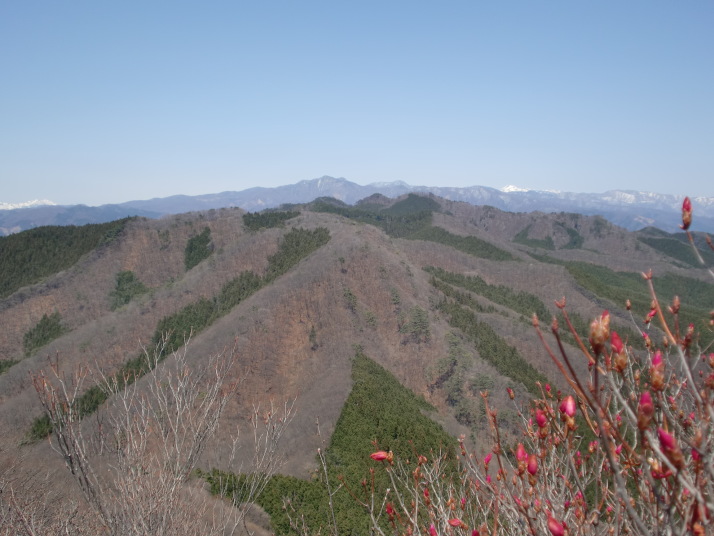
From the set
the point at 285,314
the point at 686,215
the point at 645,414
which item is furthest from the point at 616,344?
the point at 285,314

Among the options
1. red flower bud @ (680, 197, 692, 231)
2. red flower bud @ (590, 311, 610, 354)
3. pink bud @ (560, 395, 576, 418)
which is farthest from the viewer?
pink bud @ (560, 395, 576, 418)

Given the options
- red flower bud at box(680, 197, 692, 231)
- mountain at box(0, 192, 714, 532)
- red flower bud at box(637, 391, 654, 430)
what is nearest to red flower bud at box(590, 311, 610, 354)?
red flower bud at box(637, 391, 654, 430)

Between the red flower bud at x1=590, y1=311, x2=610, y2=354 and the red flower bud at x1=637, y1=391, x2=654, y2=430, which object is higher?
the red flower bud at x1=590, y1=311, x2=610, y2=354

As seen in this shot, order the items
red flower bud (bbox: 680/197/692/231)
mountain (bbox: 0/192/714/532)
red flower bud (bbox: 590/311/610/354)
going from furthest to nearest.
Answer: mountain (bbox: 0/192/714/532) < red flower bud (bbox: 680/197/692/231) < red flower bud (bbox: 590/311/610/354)

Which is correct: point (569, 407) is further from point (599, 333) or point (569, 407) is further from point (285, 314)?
point (285, 314)

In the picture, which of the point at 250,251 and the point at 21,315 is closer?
the point at 21,315

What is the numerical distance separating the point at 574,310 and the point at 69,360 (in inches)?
2593

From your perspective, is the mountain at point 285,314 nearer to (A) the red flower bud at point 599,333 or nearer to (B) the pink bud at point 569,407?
(B) the pink bud at point 569,407

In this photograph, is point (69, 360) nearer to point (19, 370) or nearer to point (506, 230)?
point (19, 370)

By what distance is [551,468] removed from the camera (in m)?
4.64

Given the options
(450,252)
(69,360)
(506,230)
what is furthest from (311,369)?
(506,230)

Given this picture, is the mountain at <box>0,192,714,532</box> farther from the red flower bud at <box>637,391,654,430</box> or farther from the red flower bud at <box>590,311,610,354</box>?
the red flower bud at <box>590,311,610,354</box>

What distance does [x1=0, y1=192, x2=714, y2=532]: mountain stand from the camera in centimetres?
3381

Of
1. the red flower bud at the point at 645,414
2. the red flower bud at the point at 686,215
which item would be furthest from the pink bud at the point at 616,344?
the red flower bud at the point at 686,215
